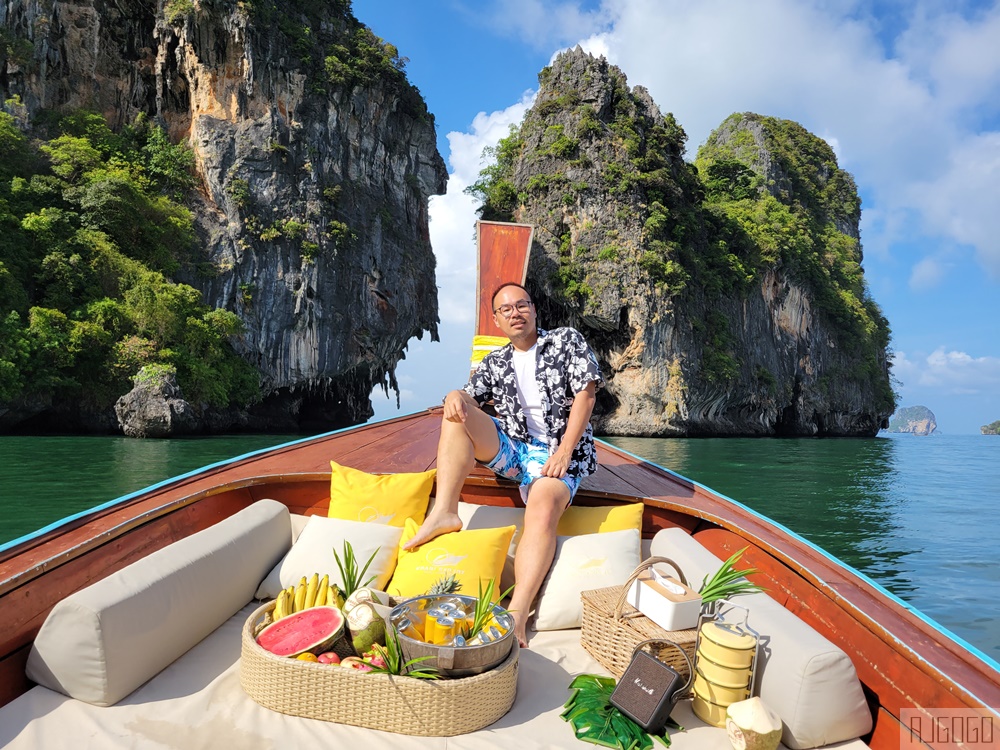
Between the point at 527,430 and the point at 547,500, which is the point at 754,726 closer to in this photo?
the point at 547,500

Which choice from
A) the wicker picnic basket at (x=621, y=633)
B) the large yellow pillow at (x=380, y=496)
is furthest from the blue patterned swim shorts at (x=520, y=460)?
the wicker picnic basket at (x=621, y=633)

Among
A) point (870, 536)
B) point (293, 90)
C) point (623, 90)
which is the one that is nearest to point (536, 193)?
point (623, 90)

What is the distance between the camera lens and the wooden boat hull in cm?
122

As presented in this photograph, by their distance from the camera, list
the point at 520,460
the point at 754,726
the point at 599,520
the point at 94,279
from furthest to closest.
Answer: the point at 94,279
the point at 520,460
the point at 599,520
the point at 754,726

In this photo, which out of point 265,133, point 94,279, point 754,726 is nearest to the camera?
point 754,726

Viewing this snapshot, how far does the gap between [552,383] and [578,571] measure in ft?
2.09

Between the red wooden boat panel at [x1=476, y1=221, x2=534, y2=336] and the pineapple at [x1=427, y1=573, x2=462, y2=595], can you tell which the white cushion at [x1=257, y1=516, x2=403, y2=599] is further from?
the red wooden boat panel at [x1=476, y1=221, x2=534, y2=336]

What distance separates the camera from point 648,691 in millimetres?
1302

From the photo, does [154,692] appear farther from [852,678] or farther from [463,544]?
[852,678]

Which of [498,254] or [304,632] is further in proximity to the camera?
[498,254]

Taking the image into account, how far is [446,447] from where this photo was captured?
1.95 meters
